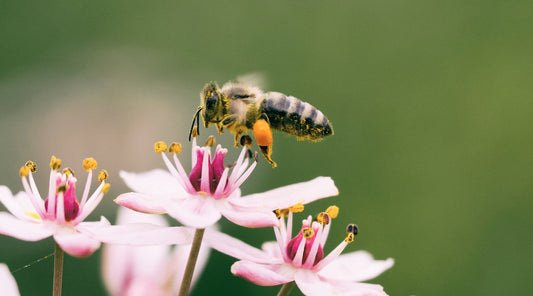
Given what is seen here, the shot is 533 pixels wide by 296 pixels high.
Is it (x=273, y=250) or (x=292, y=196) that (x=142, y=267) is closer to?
(x=273, y=250)

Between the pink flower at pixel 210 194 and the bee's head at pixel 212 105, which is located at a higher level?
the bee's head at pixel 212 105

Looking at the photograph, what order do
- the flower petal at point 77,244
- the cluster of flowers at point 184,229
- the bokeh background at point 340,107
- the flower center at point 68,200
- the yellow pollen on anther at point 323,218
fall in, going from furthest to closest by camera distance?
the bokeh background at point 340,107, the yellow pollen on anther at point 323,218, the flower center at point 68,200, the cluster of flowers at point 184,229, the flower petal at point 77,244

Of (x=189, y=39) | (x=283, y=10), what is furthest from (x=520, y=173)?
(x=189, y=39)

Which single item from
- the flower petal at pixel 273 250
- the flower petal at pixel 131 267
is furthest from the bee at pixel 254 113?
the flower petal at pixel 131 267

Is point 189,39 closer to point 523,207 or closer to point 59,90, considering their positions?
point 59,90

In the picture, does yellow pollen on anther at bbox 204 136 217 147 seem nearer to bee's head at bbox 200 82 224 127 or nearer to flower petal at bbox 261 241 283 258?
bee's head at bbox 200 82 224 127

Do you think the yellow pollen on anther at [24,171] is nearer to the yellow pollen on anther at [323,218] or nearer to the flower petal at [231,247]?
the flower petal at [231,247]

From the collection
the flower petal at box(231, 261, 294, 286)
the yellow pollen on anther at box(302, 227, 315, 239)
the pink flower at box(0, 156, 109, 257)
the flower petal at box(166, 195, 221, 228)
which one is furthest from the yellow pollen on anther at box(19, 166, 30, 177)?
the yellow pollen on anther at box(302, 227, 315, 239)

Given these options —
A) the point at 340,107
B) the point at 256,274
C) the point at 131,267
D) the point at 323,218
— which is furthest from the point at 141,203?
the point at 340,107
